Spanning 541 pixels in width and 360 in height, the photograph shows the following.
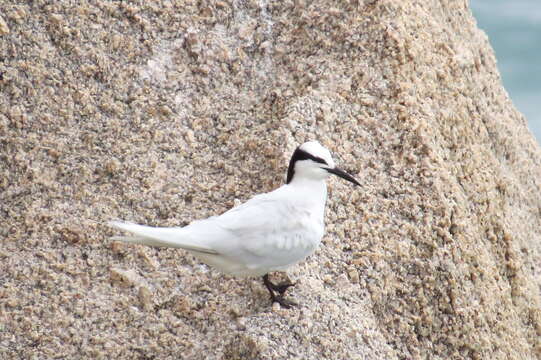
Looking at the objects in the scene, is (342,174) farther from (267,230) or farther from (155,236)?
(155,236)

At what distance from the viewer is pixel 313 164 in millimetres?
3059

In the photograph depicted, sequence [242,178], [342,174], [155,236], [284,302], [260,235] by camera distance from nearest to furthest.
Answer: [155,236], [260,235], [342,174], [284,302], [242,178]

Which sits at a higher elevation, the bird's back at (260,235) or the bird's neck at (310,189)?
the bird's neck at (310,189)

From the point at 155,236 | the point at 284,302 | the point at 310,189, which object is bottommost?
the point at 284,302

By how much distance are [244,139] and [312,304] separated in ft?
2.86

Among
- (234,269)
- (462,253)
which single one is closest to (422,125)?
(462,253)

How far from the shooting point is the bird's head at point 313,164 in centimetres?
304

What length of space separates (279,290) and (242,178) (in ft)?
1.97

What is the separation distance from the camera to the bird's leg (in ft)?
10.5

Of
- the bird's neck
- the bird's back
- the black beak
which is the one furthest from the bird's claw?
the black beak

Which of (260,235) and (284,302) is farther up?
(260,235)

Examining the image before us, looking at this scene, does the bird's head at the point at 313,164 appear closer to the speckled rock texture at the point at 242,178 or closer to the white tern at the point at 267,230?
the white tern at the point at 267,230

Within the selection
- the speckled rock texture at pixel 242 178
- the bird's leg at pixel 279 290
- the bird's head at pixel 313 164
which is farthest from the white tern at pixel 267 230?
the speckled rock texture at pixel 242 178

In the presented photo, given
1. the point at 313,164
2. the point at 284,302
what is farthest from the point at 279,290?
the point at 313,164
